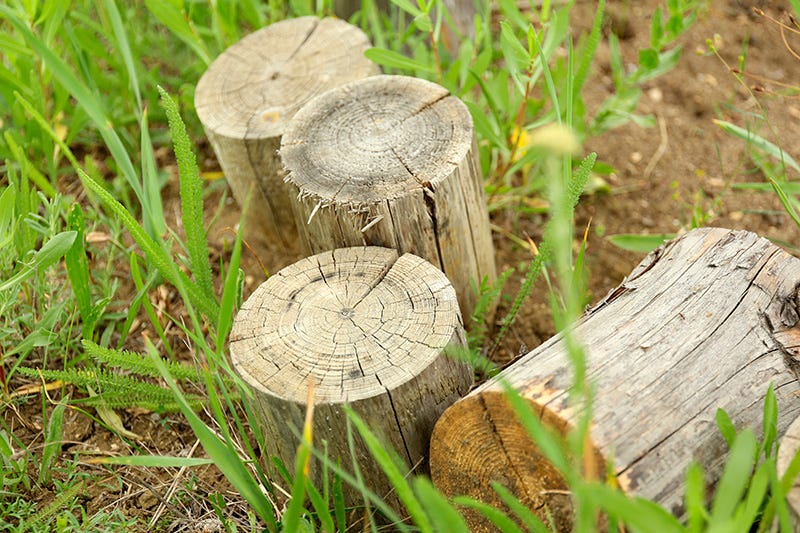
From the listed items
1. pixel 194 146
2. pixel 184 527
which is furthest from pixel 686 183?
pixel 184 527

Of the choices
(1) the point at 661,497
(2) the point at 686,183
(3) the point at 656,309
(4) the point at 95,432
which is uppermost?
(3) the point at 656,309

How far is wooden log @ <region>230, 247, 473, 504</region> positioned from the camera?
1.73 metres

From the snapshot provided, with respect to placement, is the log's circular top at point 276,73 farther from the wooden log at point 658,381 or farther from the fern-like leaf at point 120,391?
the wooden log at point 658,381

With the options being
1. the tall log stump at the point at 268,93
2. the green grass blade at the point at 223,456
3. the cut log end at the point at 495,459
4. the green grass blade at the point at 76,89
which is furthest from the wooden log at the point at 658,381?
the tall log stump at the point at 268,93

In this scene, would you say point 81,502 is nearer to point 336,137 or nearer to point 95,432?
point 95,432

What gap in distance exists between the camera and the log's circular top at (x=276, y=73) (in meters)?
2.52

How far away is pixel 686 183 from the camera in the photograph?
3.04 meters

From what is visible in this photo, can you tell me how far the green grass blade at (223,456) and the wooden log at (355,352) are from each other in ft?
0.45

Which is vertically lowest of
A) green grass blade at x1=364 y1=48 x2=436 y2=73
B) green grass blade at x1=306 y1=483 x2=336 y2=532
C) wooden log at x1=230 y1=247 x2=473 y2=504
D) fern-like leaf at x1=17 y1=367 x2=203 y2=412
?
fern-like leaf at x1=17 y1=367 x2=203 y2=412

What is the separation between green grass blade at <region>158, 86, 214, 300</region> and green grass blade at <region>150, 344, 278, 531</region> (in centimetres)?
34

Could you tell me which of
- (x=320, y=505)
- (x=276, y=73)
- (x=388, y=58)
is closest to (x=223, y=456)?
(x=320, y=505)

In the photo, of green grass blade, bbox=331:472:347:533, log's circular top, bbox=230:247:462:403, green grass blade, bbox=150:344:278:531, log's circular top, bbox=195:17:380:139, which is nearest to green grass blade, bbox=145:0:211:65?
log's circular top, bbox=195:17:380:139

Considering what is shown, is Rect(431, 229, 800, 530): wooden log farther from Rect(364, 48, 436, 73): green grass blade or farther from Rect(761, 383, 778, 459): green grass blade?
Rect(364, 48, 436, 73): green grass blade

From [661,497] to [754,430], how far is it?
28cm
